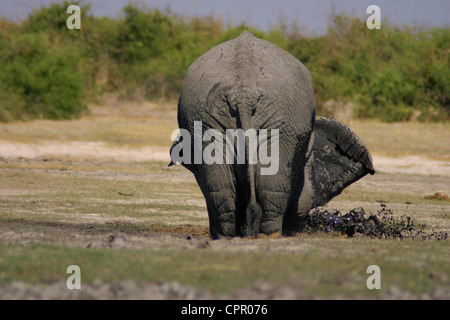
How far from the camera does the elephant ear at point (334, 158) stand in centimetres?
754

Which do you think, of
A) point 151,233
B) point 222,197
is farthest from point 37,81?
point 222,197

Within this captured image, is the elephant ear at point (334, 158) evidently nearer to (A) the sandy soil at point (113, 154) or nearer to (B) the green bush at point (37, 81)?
(A) the sandy soil at point (113, 154)

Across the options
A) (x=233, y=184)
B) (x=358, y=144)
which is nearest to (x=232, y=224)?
(x=233, y=184)

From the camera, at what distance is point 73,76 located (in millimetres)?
26109

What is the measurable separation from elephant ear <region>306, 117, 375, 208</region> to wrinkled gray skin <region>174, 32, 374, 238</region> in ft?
4.04

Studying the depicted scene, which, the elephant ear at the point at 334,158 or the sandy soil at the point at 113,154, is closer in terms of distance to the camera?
the elephant ear at the point at 334,158

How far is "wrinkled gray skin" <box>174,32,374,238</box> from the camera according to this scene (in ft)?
18.9

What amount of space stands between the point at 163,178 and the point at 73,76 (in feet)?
43.4

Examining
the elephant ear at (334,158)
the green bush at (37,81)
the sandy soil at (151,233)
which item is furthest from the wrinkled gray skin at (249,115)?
the green bush at (37,81)

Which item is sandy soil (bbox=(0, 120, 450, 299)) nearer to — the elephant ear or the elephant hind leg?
the elephant hind leg

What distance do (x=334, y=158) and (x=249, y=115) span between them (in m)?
2.27

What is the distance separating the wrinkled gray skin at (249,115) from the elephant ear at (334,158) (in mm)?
1231

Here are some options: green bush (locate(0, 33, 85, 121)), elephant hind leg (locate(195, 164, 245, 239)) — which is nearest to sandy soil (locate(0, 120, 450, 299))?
elephant hind leg (locate(195, 164, 245, 239))
